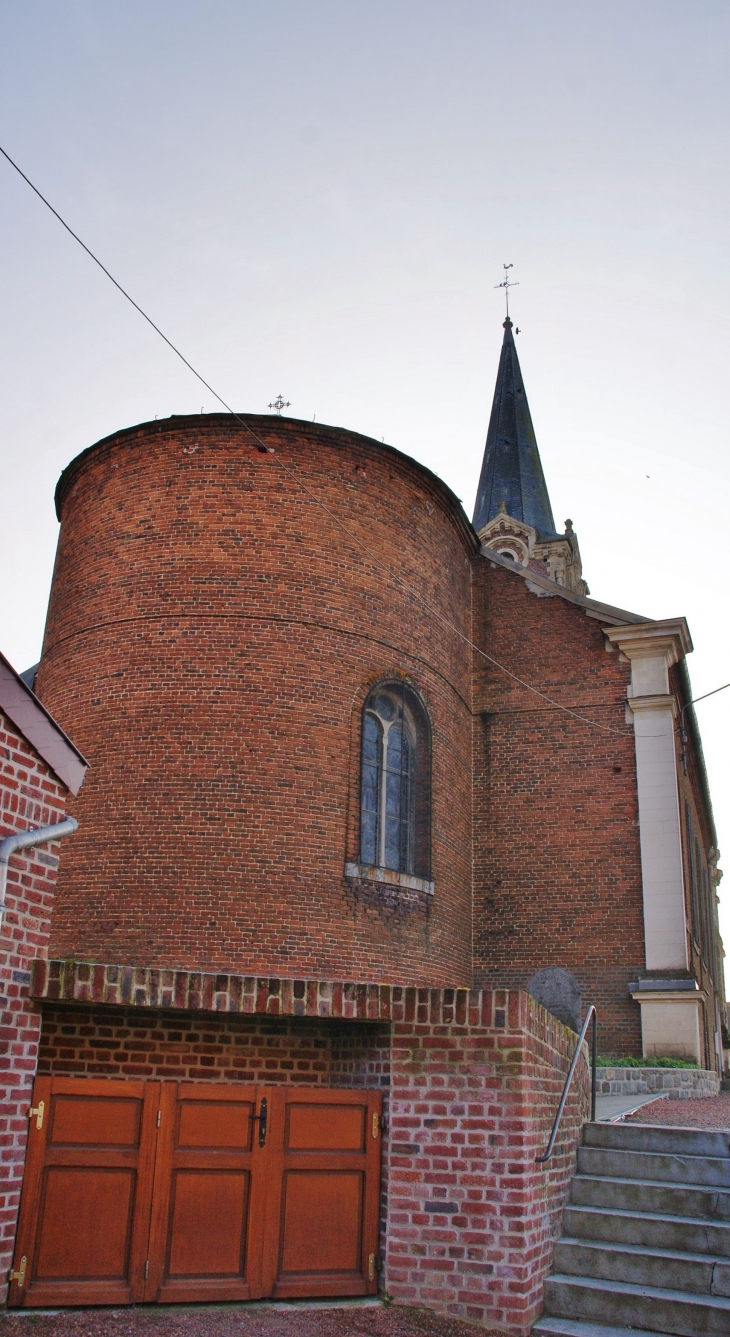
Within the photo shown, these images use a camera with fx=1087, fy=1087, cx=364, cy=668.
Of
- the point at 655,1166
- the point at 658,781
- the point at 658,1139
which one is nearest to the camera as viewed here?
the point at 655,1166

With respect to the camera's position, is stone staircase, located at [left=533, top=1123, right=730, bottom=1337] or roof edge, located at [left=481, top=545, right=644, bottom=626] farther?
roof edge, located at [left=481, top=545, right=644, bottom=626]

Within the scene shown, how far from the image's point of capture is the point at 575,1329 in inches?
247

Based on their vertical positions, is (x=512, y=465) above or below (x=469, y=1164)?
above

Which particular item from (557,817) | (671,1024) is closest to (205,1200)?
(671,1024)

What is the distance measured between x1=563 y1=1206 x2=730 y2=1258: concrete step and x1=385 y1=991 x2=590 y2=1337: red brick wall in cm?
48

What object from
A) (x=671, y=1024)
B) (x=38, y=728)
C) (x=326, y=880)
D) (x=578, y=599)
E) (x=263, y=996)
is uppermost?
(x=578, y=599)

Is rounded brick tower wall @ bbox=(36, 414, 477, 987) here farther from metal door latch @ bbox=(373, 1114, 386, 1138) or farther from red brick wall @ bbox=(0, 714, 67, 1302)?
red brick wall @ bbox=(0, 714, 67, 1302)

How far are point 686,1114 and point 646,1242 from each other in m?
4.62

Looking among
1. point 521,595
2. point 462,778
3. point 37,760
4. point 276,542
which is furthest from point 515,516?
point 37,760

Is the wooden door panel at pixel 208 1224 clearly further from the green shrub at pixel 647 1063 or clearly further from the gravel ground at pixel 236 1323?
the green shrub at pixel 647 1063

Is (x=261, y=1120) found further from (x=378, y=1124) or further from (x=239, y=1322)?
(x=239, y=1322)

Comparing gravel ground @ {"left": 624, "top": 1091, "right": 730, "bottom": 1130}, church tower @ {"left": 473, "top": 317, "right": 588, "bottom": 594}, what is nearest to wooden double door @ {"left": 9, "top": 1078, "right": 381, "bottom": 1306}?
gravel ground @ {"left": 624, "top": 1091, "right": 730, "bottom": 1130}

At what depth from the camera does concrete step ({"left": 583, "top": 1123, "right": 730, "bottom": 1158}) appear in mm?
7727

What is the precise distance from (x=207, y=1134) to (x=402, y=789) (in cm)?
951
